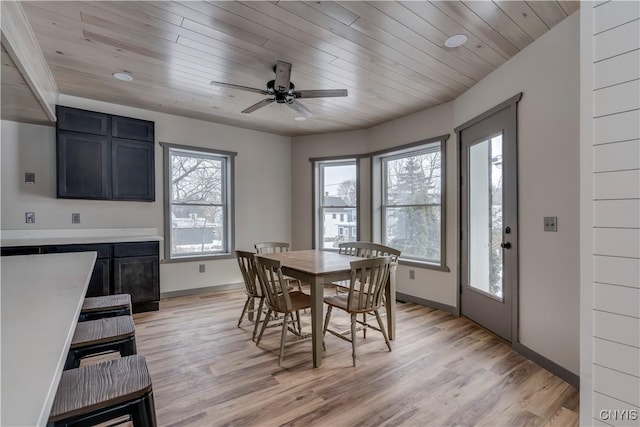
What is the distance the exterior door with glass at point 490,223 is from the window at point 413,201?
407 millimetres

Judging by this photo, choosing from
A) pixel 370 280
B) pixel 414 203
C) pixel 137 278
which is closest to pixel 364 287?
pixel 370 280

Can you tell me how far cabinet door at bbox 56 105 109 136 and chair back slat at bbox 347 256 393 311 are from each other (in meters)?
3.54

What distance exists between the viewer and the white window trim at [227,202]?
14.8 feet

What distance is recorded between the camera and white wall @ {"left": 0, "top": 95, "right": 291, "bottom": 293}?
11.7ft

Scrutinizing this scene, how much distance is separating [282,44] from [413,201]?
9.13 ft

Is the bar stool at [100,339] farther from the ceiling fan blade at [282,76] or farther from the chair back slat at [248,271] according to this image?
the ceiling fan blade at [282,76]

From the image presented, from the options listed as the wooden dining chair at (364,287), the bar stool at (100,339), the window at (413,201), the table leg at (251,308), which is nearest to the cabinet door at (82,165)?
the table leg at (251,308)

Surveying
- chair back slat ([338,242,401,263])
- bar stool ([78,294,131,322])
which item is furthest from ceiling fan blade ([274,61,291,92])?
bar stool ([78,294,131,322])

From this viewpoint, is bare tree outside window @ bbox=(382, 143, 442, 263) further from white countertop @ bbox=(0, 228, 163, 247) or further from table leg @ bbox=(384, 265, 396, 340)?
white countertop @ bbox=(0, 228, 163, 247)

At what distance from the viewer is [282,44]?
2.61 m
